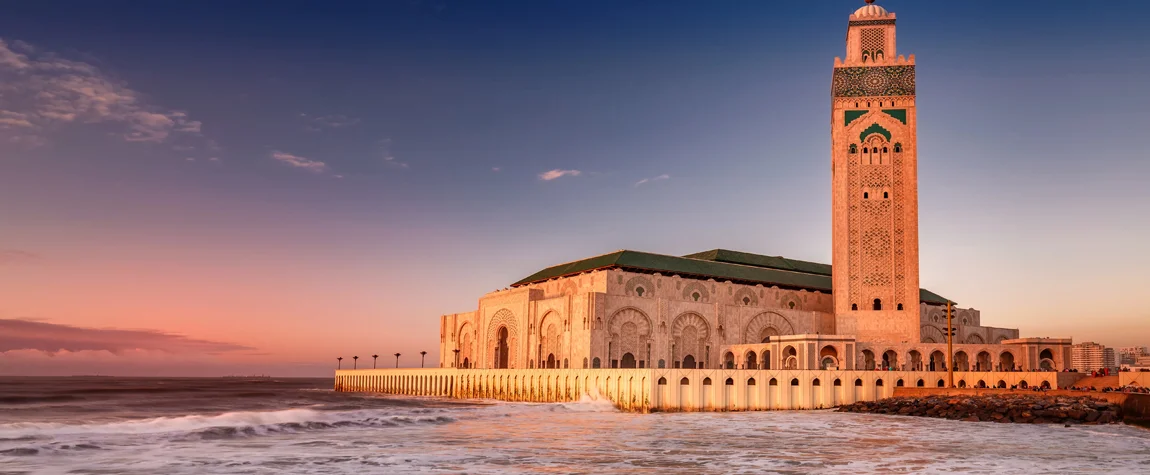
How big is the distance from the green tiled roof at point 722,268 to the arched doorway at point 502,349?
5.77m

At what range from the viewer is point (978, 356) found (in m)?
63.2

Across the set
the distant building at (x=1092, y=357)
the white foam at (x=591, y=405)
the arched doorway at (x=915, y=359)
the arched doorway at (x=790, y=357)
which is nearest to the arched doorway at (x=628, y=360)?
the arched doorway at (x=790, y=357)

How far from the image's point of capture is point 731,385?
49500 millimetres

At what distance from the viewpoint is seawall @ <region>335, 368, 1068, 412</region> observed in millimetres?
47844

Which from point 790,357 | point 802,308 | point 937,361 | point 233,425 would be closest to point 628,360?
point 790,357

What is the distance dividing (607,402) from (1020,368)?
29.9 m

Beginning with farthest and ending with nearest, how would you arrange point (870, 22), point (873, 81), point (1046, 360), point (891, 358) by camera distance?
point (870, 22), point (873, 81), point (891, 358), point (1046, 360)

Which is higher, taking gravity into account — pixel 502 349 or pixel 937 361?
pixel 502 349

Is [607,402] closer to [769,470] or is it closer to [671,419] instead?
[671,419]

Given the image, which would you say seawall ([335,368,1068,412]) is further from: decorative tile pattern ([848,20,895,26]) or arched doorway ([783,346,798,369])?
decorative tile pattern ([848,20,895,26])

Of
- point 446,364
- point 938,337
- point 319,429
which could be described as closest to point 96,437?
point 319,429

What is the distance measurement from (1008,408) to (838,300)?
2452 cm

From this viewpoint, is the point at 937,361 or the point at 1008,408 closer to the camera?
the point at 1008,408

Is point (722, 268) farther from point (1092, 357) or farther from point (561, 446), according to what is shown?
point (1092, 357)
